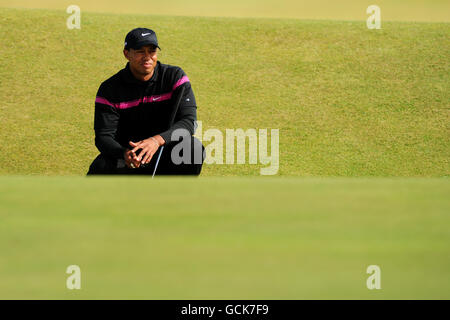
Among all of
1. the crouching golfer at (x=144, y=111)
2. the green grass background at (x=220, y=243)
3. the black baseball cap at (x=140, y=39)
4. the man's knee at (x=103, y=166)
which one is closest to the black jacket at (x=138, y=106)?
the crouching golfer at (x=144, y=111)

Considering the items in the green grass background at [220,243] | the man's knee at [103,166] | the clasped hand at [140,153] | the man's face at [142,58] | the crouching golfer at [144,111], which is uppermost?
the man's face at [142,58]

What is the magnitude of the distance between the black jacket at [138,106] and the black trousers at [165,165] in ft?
0.48

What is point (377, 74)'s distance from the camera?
8.56m

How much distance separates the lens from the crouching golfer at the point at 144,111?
180 inches

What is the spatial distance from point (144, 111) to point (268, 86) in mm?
3761

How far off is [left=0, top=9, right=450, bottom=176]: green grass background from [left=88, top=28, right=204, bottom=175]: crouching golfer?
1.99m

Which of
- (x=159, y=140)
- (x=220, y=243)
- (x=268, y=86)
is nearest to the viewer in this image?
(x=220, y=243)

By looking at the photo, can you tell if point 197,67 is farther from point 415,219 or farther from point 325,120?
point 415,219

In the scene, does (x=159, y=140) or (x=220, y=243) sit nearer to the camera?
(x=220, y=243)

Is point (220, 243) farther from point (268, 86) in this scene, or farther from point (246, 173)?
point (268, 86)

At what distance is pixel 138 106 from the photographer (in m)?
4.71

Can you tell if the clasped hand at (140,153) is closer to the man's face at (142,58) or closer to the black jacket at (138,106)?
the black jacket at (138,106)

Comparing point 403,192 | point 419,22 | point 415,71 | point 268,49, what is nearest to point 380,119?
point 415,71

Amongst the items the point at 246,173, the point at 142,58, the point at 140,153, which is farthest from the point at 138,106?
the point at 246,173
